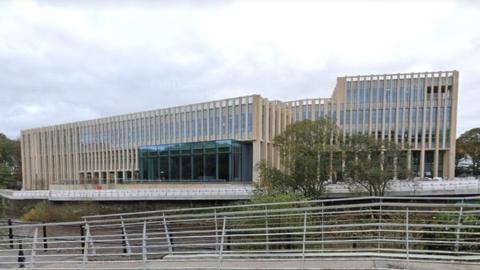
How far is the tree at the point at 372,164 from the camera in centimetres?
2066

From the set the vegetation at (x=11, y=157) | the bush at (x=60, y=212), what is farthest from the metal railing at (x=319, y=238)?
the vegetation at (x=11, y=157)

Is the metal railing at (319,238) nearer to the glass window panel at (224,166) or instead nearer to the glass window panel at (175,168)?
the glass window panel at (224,166)

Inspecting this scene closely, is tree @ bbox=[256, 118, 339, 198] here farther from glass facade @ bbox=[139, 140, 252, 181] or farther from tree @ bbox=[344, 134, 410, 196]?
glass facade @ bbox=[139, 140, 252, 181]

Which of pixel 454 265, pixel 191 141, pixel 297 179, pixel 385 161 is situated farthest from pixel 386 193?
pixel 191 141

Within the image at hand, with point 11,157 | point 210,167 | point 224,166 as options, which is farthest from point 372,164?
point 11,157

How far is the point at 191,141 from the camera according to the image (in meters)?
36.2

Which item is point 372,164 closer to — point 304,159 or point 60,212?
point 304,159

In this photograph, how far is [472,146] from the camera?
52125 millimetres

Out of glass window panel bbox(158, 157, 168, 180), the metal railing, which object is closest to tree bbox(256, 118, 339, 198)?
the metal railing

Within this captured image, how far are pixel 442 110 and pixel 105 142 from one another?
173 ft

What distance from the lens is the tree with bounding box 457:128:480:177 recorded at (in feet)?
170

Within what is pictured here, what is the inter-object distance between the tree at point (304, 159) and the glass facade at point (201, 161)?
10339 millimetres

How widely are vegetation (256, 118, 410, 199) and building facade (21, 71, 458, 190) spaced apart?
33.6 feet

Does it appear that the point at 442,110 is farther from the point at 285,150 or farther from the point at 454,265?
the point at 454,265
